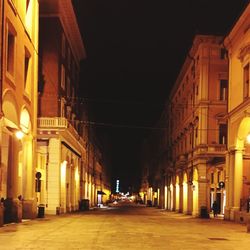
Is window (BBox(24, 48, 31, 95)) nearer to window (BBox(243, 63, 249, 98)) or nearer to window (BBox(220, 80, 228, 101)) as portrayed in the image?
window (BBox(243, 63, 249, 98))

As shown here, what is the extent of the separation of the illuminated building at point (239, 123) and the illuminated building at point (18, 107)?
12.5 metres

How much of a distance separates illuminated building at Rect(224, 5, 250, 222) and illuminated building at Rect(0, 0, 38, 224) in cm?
1250

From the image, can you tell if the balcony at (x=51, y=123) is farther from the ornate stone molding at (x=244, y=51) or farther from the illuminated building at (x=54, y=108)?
the ornate stone molding at (x=244, y=51)

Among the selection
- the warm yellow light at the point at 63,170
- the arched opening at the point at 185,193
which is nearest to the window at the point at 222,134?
the arched opening at the point at 185,193

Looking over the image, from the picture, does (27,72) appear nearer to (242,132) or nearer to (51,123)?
(51,123)

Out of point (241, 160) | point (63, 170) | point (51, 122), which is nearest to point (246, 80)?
point (241, 160)

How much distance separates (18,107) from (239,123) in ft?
46.8

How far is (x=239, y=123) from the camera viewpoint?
33625mm

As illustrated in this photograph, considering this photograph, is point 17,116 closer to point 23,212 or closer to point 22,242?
point 23,212

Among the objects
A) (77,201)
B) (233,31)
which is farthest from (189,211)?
(233,31)

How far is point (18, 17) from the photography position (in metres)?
26.6

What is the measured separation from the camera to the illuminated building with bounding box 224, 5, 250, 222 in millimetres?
32500

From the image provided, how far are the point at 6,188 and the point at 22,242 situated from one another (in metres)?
10.9

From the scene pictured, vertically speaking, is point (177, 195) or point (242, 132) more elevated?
point (242, 132)
